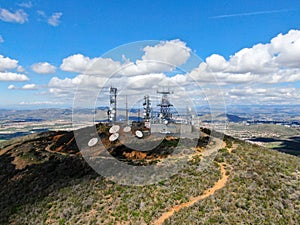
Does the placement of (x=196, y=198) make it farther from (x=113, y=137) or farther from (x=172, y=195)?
(x=113, y=137)

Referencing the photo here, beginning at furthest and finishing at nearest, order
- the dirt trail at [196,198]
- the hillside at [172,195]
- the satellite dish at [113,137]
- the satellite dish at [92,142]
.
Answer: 1. the satellite dish at [92,142]
2. the satellite dish at [113,137]
3. the hillside at [172,195]
4. the dirt trail at [196,198]

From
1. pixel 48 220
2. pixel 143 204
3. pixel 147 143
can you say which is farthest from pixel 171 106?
pixel 48 220

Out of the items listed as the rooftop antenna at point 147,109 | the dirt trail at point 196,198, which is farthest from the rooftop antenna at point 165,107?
the dirt trail at point 196,198

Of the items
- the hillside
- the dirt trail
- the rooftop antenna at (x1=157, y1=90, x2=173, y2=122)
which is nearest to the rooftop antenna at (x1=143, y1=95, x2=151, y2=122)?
the rooftop antenna at (x1=157, y1=90, x2=173, y2=122)

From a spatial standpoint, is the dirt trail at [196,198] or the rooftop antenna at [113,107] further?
the rooftop antenna at [113,107]

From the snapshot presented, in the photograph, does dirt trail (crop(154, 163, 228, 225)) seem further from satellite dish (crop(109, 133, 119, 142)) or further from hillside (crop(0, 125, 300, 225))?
satellite dish (crop(109, 133, 119, 142))

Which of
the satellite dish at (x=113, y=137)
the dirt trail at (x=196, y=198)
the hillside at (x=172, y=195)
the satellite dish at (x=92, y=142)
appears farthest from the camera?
the satellite dish at (x=92, y=142)

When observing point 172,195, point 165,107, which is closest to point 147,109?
point 165,107

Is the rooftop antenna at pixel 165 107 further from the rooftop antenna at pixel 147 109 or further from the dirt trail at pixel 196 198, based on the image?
the dirt trail at pixel 196 198

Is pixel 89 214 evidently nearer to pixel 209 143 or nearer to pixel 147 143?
pixel 147 143

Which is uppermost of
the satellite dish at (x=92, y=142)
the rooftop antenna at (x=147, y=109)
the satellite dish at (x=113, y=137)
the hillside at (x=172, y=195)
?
the rooftop antenna at (x=147, y=109)
